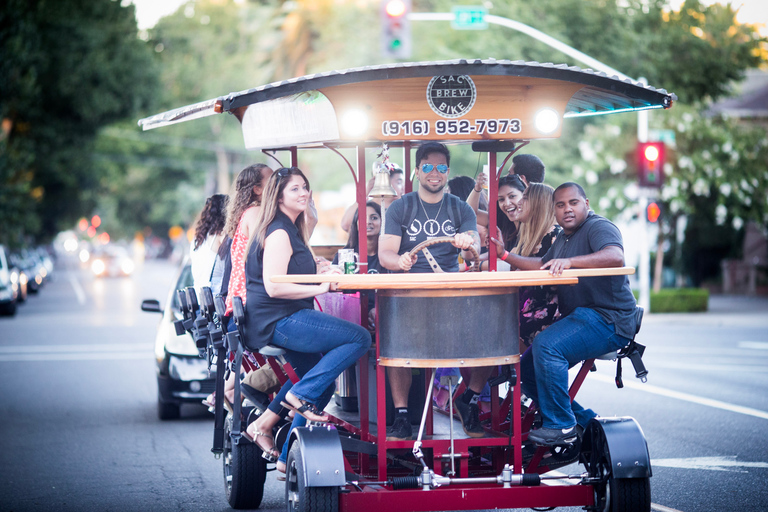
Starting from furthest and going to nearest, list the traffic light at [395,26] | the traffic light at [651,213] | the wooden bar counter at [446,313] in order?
the traffic light at [651,213] < the traffic light at [395,26] < the wooden bar counter at [446,313]

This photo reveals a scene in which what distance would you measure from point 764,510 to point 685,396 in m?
5.29

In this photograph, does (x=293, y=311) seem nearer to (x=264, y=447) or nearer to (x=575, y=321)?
(x=264, y=447)

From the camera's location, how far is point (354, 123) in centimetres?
569

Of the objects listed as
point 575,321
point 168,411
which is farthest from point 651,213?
point 575,321

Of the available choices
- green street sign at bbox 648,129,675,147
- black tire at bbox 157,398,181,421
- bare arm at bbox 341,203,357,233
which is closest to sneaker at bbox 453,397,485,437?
bare arm at bbox 341,203,357,233

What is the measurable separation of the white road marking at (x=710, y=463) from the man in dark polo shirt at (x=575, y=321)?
7.94 ft

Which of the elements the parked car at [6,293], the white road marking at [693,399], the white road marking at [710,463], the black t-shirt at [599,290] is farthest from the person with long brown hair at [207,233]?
the parked car at [6,293]

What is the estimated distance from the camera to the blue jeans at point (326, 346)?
18.5ft

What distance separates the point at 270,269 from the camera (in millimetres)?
5727

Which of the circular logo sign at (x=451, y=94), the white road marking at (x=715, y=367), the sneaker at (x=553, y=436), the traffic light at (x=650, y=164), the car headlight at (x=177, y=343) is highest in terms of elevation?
the traffic light at (x=650, y=164)

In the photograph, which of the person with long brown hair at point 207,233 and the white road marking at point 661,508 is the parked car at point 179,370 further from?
the white road marking at point 661,508

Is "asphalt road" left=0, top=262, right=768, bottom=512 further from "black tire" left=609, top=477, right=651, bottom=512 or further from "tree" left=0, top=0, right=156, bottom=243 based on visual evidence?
"tree" left=0, top=0, right=156, bottom=243

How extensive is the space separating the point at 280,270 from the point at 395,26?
12.2 meters

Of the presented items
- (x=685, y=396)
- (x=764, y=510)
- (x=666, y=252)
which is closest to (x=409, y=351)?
(x=764, y=510)
